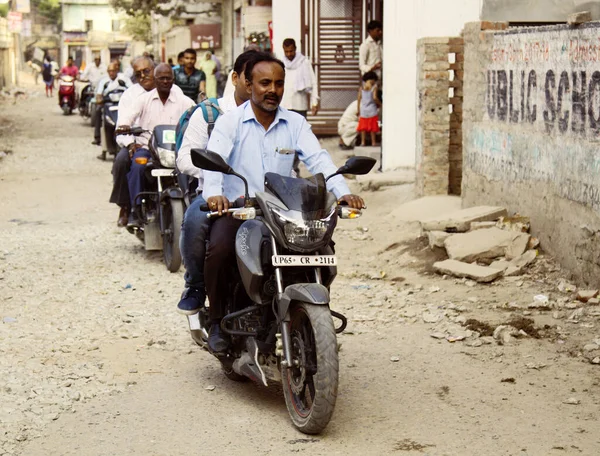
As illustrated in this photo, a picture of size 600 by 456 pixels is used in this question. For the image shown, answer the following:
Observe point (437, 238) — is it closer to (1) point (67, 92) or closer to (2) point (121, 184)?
(2) point (121, 184)

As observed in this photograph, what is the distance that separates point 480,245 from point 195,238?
377 centimetres

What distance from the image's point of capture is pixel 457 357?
6230mm

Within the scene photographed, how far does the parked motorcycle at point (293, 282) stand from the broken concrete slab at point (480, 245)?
3708 mm

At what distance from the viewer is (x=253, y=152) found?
5.36 metres

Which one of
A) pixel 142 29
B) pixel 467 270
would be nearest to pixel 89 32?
pixel 142 29

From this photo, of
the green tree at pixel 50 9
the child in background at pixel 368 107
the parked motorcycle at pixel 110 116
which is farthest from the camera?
the green tree at pixel 50 9

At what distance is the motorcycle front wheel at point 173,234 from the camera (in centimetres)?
881

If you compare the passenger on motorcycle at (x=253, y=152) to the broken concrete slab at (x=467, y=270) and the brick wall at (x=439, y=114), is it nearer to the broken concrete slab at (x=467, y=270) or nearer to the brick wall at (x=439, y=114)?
the broken concrete slab at (x=467, y=270)

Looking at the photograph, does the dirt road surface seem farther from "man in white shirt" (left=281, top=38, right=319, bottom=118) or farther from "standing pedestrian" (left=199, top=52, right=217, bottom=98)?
"standing pedestrian" (left=199, top=52, right=217, bottom=98)

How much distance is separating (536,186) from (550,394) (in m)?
3.59

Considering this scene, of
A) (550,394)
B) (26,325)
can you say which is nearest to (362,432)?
(550,394)

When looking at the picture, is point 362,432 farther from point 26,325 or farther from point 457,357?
point 26,325

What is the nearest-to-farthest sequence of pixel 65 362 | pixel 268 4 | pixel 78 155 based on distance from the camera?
pixel 65 362 → pixel 78 155 → pixel 268 4

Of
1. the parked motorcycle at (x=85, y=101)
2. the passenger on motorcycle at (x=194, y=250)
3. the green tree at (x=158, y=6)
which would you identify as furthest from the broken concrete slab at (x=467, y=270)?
the green tree at (x=158, y=6)
